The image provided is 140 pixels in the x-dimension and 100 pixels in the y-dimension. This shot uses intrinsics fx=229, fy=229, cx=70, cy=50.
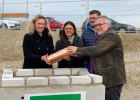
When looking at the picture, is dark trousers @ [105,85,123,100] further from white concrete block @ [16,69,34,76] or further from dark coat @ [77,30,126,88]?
white concrete block @ [16,69,34,76]

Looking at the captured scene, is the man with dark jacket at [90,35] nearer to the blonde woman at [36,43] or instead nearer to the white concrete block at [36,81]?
the blonde woman at [36,43]

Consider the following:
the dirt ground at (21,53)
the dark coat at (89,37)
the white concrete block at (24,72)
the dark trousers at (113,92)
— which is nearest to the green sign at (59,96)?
the dark trousers at (113,92)

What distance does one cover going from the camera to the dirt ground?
7.24 meters

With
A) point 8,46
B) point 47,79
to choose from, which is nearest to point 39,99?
point 47,79

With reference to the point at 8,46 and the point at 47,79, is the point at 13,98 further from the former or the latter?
the point at 8,46

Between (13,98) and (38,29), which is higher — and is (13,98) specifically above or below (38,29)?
below

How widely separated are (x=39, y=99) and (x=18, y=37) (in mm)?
9892

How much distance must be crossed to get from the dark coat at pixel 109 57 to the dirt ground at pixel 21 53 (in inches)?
A: 147

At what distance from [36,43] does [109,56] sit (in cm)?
119

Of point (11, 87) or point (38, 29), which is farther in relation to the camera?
point (38, 29)

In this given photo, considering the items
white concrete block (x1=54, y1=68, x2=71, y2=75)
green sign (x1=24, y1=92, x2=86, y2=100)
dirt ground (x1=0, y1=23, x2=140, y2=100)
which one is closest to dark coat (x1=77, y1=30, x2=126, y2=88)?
green sign (x1=24, y1=92, x2=86, y2=100)

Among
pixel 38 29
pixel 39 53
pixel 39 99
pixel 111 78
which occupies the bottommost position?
pixel 39 99

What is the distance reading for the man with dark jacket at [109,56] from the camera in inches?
106

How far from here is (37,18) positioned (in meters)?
3.38
